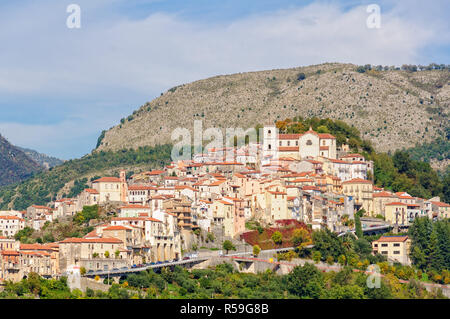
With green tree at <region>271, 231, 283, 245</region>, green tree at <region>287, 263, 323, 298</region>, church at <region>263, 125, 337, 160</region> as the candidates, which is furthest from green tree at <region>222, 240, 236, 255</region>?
church at <region>263, 125, 337, 160</region>

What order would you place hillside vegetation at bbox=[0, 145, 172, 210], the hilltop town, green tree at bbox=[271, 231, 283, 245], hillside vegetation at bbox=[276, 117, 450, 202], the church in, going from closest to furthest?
1. the hilltop town
2. green tree at bbox=[271, 231, 283, 245]
3. the church
4. hillside vegetation at bbox=[276, 117, 450, 202]
5. hillside vegetation at bbox=[0, 145, 172, 210]

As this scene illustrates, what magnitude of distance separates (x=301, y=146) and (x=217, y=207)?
27.6 m

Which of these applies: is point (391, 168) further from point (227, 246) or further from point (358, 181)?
point (227, 246)

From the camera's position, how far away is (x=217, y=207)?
104 meters

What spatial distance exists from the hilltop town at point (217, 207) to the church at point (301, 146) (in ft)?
0.42

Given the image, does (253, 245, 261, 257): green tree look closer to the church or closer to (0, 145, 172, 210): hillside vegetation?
the church

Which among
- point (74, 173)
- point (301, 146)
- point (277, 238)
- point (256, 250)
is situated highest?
point (301, 146)

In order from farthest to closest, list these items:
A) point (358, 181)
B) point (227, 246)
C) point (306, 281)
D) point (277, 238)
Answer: point (358, 181) → point (277, 238) → point (227, 246) → point (306, 281)

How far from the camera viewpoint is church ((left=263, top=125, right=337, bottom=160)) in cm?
12838

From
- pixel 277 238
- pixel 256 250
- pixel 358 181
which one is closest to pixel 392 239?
pixel 358 181

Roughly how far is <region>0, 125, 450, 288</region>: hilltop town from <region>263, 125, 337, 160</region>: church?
0.42 feet

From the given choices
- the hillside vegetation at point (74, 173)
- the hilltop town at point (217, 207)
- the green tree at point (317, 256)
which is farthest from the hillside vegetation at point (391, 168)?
the hillside vegetation at point (74, 173)

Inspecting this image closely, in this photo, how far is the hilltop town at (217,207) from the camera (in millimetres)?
92875
